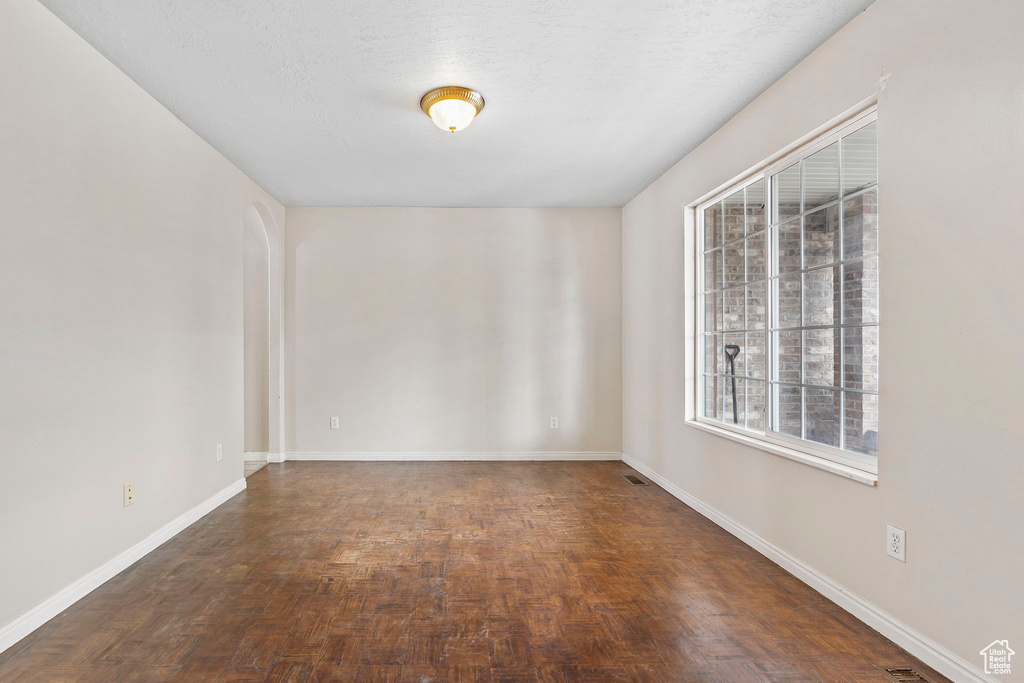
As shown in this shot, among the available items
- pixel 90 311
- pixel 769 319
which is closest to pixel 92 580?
pixel 90 311

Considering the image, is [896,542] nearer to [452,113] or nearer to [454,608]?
[454,608]

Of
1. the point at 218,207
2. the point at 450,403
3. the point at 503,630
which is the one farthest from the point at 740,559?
the point at 218,207

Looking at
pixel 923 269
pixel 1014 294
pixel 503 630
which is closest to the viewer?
pixel 1014 294

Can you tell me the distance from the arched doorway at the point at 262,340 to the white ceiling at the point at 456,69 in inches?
46.5

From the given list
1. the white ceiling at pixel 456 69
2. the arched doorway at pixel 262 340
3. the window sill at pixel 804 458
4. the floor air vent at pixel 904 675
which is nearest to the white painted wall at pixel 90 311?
the white ceiling at pixel 456 69

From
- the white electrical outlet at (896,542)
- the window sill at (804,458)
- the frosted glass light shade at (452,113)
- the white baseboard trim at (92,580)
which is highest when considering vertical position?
the frosted glass light shade at (452,113)

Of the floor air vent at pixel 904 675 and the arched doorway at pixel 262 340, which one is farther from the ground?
the arched doorway at pixel 262 340

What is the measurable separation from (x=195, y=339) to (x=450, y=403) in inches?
95.6

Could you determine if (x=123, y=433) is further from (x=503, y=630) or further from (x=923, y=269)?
(x=923, y=269)

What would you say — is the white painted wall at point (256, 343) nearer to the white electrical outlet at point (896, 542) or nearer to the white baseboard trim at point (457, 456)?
the white baseboard trim at point (457, 456)

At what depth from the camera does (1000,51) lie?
5.19 feet

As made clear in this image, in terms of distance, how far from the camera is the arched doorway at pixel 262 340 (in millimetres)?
5016
